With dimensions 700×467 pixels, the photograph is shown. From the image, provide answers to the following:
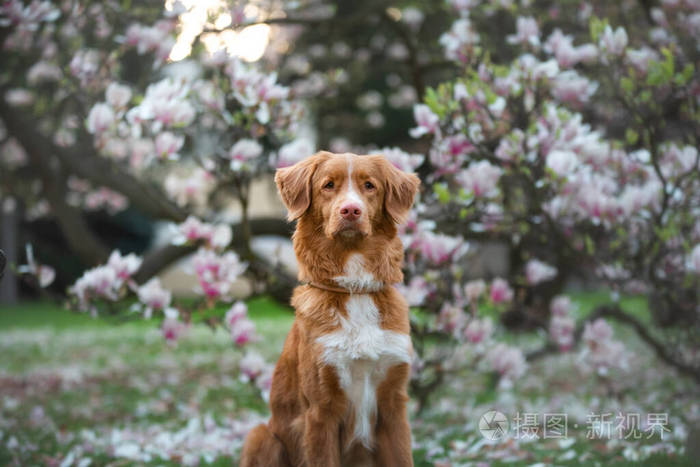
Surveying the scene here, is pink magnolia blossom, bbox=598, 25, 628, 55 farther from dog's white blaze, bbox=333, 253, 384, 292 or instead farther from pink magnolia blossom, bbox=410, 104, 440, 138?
dog's white blaze, bbox=333, 253, 384, 292

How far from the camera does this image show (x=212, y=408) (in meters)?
5.88

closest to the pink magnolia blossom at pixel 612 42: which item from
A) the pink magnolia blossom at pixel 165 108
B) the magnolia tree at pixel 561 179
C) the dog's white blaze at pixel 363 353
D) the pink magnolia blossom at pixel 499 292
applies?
the magnolia tree at pixel 561 179

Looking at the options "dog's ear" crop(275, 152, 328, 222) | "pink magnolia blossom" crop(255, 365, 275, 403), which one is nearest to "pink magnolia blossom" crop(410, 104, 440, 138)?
"dog's ear" crop(275, 152, 328, 222)

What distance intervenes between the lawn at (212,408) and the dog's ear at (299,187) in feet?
5.91

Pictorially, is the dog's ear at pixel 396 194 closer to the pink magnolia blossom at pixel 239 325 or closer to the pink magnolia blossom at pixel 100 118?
the pink magnolia blossom at pixel 239 325

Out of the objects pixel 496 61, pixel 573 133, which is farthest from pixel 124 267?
pixel 496 61

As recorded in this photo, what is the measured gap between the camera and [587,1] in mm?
5863

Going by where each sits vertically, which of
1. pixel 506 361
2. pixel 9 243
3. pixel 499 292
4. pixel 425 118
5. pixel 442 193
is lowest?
pixel 9 243

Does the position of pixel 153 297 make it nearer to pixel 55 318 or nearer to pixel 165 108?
pixel 165 108

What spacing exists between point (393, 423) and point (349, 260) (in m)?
0.79

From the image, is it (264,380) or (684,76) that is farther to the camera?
(264,380)

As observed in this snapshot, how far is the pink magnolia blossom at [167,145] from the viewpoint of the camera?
4121 mm

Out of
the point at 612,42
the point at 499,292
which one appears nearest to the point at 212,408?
the point at 499,292

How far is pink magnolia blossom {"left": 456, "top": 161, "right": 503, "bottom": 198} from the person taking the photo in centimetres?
414
